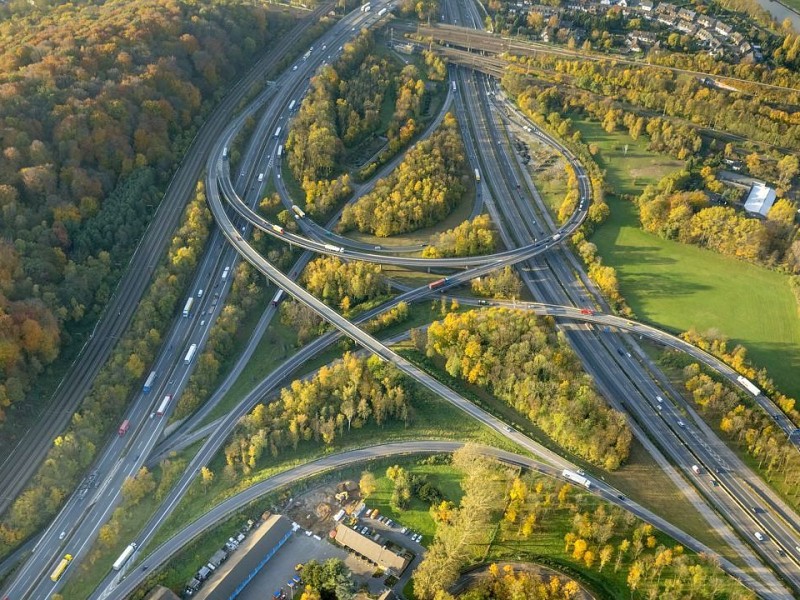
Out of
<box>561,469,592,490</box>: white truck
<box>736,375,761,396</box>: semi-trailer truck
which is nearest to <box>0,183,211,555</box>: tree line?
<box>561,469,592,490</box>: white truck

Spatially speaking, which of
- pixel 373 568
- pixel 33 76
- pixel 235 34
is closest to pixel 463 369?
pixel 373 568

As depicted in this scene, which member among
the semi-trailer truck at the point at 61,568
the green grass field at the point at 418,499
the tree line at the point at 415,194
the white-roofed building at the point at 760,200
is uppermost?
the white-roofed building at the point at 760,200

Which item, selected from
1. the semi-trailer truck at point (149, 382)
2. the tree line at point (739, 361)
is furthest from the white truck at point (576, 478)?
the semi-trailer truck at point (149, 382)

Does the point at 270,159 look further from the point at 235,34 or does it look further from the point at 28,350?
the point at 28,350

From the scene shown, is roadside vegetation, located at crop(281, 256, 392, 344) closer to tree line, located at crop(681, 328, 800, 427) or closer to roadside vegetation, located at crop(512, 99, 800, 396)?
roadside vegetation, located at crop(512, 99, 800, 396)

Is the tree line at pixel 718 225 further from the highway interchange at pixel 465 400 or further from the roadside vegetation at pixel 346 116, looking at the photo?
the roadside vegetation at pixel 346 116

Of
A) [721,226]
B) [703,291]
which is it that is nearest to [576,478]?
[703,291]
